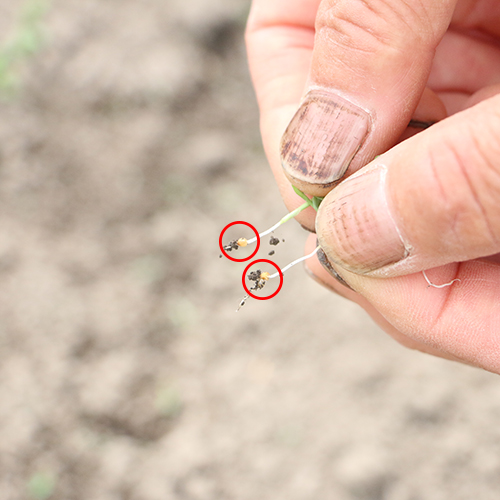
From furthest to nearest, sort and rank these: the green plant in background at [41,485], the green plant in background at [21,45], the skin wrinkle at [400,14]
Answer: the green plant in background at [21,45]
the green plant in background at [41,485]
the skin wrinkle at [400,14]

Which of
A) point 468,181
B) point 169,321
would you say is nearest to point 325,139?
point 468,181

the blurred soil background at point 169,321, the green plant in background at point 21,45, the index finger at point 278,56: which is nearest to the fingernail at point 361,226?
the index finger at point 278,56

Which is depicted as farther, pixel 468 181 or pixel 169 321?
pixel 169 321

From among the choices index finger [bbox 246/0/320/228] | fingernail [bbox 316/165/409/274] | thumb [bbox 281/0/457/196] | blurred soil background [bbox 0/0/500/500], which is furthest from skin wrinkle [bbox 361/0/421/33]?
blurred soil background [bbox 0/0/500/500]

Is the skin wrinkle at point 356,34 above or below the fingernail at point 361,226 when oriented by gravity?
above

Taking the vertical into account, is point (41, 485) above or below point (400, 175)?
below

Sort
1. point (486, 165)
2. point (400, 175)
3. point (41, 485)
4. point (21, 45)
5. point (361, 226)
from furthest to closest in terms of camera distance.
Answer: point (21, 45) < point (41, 485) < point (361, 226) < point (400, 175) < point (486, 165)

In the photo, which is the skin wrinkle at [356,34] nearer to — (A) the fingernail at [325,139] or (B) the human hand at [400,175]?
(B) the human hand at [400,175]

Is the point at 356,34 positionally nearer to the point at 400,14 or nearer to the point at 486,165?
the point at 400,14
